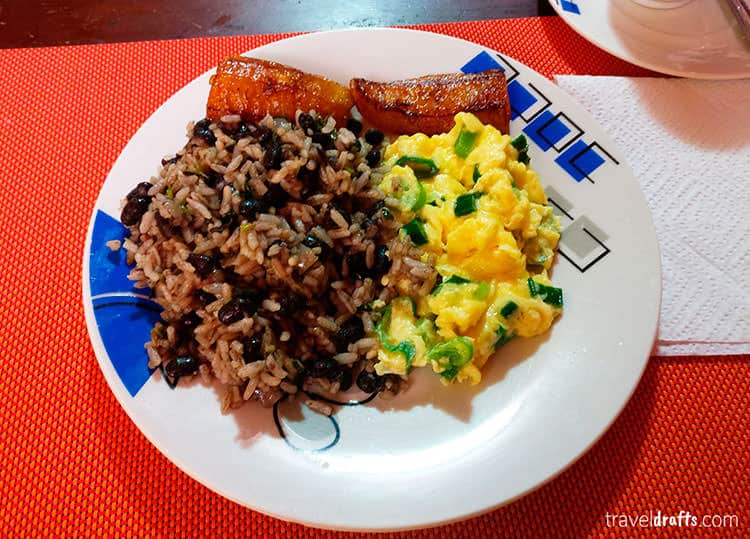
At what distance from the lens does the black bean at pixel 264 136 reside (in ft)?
6.50

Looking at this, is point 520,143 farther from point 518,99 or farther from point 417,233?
point 417,233

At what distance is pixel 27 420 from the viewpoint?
6.44 feet

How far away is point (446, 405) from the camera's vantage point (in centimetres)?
181

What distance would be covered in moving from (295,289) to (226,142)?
590mm

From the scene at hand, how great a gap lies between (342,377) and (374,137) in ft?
3.17

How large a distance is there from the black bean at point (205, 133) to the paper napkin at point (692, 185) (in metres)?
1.55

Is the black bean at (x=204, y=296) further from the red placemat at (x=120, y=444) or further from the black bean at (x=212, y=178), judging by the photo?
the red placemat at (x=120, y=444)

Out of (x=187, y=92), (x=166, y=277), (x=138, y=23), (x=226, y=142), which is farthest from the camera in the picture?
(x=138, y=23)

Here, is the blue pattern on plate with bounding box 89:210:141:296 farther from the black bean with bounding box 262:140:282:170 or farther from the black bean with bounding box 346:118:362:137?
the black bean with bounding box 346:118:362:137

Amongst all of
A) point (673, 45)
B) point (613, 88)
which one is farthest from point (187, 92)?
point (673, 45)

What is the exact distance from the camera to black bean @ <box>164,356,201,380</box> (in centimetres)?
177

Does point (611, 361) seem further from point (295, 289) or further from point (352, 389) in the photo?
Result: point (295, 289)

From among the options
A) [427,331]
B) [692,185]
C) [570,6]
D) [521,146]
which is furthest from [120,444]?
[570,6]

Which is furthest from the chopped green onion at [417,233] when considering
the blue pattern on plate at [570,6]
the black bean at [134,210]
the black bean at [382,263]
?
the blue pattern on plate at [570,6]
